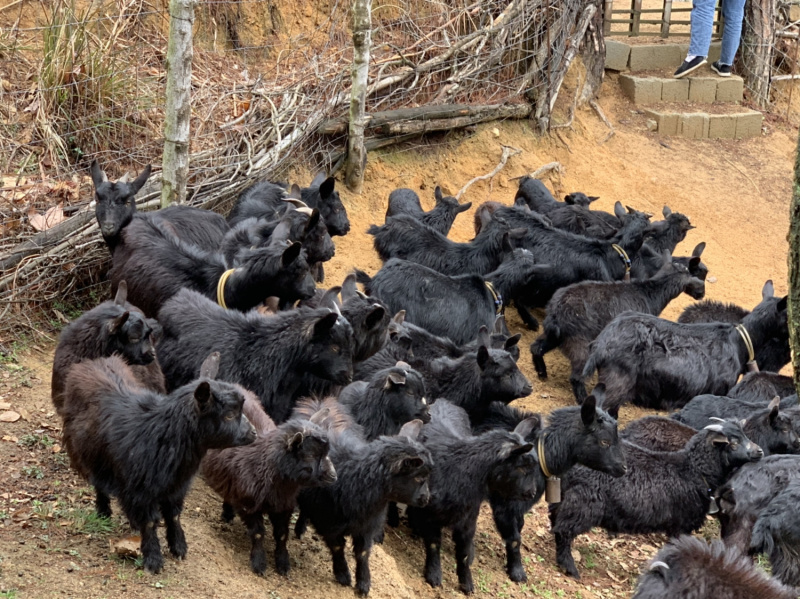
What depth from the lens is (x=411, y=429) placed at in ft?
19.4

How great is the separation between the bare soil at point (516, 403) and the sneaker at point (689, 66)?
950 mm

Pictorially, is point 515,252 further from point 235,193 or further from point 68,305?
point 68,305

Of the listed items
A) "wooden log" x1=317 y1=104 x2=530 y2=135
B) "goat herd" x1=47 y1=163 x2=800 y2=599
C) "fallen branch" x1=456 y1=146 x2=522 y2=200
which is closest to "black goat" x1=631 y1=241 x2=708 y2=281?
"goat herd" x1=47 y1=163 x2=800 y2=599

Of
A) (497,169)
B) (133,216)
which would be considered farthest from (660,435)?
(497,169)

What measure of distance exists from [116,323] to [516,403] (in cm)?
409

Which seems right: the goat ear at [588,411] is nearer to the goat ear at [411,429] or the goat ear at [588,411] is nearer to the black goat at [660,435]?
the black goat at [660,435]

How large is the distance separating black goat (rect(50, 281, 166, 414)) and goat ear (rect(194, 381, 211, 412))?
109cm

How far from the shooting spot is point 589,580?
22.9ft

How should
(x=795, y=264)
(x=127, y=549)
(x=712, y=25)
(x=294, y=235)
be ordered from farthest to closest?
(x=712, y=25), (x=294, y=235), (x=127, y=549), (x=795, y=264)

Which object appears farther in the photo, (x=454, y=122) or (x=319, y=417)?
(x=454, y=122)

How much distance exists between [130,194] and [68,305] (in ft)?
3.77

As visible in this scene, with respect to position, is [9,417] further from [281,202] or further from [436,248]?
[436,248]

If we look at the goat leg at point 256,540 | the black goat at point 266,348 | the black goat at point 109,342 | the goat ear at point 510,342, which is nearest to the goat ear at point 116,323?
the black goat at point 109,342

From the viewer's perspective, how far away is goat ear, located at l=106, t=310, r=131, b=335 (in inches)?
235
